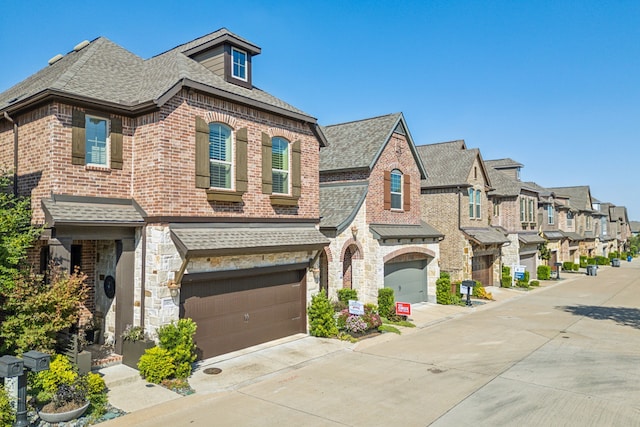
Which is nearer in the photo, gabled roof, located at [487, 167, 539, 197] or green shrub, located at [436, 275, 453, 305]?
green shrub, located at [436, 275, 453, 305]

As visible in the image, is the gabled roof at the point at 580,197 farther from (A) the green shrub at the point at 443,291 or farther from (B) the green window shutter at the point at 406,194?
(B) the green window shutter at the point at 406,194

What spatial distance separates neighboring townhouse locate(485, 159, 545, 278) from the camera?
1318 inches

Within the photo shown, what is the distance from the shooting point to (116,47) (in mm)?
15180

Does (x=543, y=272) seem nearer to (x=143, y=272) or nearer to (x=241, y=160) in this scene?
(x=241, y=160)

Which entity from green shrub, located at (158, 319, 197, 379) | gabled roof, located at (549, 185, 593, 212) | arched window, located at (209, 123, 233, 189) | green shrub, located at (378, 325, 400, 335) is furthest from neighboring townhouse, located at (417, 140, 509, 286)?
gabled roof, located at (549, 185, 593, 212)

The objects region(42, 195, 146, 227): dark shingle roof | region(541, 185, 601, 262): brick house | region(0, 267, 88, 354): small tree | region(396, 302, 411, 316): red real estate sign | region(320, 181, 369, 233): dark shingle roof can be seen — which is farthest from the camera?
region(541, 185, 601, 262): brick house

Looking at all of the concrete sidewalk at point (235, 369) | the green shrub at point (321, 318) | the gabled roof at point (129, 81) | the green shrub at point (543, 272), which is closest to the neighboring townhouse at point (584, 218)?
the green shrub at point (543, 272)

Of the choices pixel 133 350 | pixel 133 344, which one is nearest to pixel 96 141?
pixel 133 344

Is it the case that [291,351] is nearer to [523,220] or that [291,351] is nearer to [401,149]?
[401,149]

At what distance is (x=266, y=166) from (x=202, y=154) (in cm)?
245

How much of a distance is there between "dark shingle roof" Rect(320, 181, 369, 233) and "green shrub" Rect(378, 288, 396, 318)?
322cm

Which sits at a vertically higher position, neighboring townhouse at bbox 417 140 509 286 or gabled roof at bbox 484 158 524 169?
gabled roof at bbox 484 158 524 169

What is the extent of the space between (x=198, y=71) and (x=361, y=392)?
10.4 meters

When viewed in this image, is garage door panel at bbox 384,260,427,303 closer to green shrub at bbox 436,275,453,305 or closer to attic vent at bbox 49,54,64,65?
green shrub at bbox 436,275,453,305
